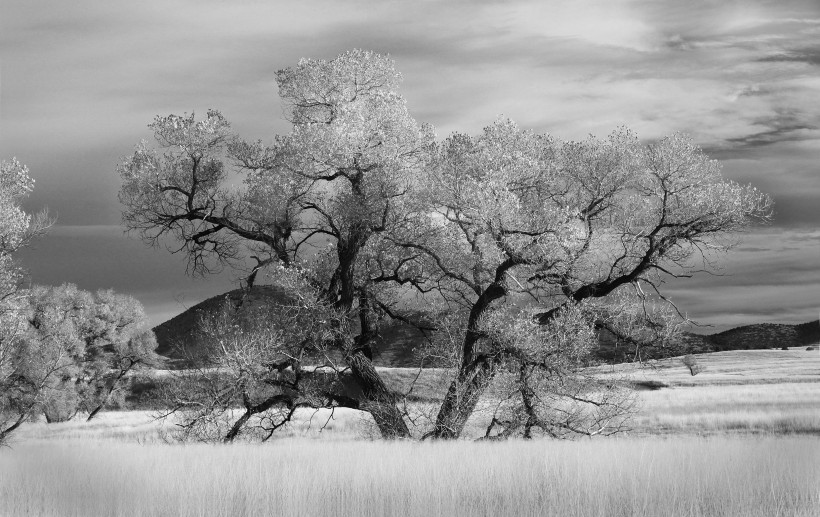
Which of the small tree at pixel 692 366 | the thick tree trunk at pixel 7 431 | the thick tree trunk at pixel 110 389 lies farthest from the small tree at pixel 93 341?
the small tree at pixel 692 366

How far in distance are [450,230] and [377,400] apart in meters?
5.69

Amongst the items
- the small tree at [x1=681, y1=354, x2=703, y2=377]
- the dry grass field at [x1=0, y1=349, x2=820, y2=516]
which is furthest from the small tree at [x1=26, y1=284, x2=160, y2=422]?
the small tree at [x1=681, y1=354, x2=703, y2=377]

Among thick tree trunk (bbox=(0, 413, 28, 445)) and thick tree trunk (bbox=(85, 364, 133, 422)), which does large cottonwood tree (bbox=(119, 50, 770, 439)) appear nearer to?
thick tree trunk (bbox=(0, 413, 28, 445))

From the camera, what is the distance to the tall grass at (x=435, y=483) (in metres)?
11.9

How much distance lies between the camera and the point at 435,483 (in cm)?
1319

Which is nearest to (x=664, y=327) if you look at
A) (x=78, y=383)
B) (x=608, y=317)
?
(x=608, y=317)

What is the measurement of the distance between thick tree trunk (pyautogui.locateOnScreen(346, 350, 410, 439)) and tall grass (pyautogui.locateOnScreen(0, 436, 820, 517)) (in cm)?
741

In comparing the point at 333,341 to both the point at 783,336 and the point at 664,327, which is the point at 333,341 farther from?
the point at 783,336

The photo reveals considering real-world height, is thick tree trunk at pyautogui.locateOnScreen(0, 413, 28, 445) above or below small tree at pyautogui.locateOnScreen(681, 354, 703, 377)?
above

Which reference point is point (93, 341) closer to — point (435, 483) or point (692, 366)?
point (435, 483)

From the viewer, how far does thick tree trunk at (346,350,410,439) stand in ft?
83.2

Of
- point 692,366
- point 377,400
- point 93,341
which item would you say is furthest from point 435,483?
point 692,366

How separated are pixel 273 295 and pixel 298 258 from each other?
6.06ft

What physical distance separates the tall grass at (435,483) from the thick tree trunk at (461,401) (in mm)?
6161
